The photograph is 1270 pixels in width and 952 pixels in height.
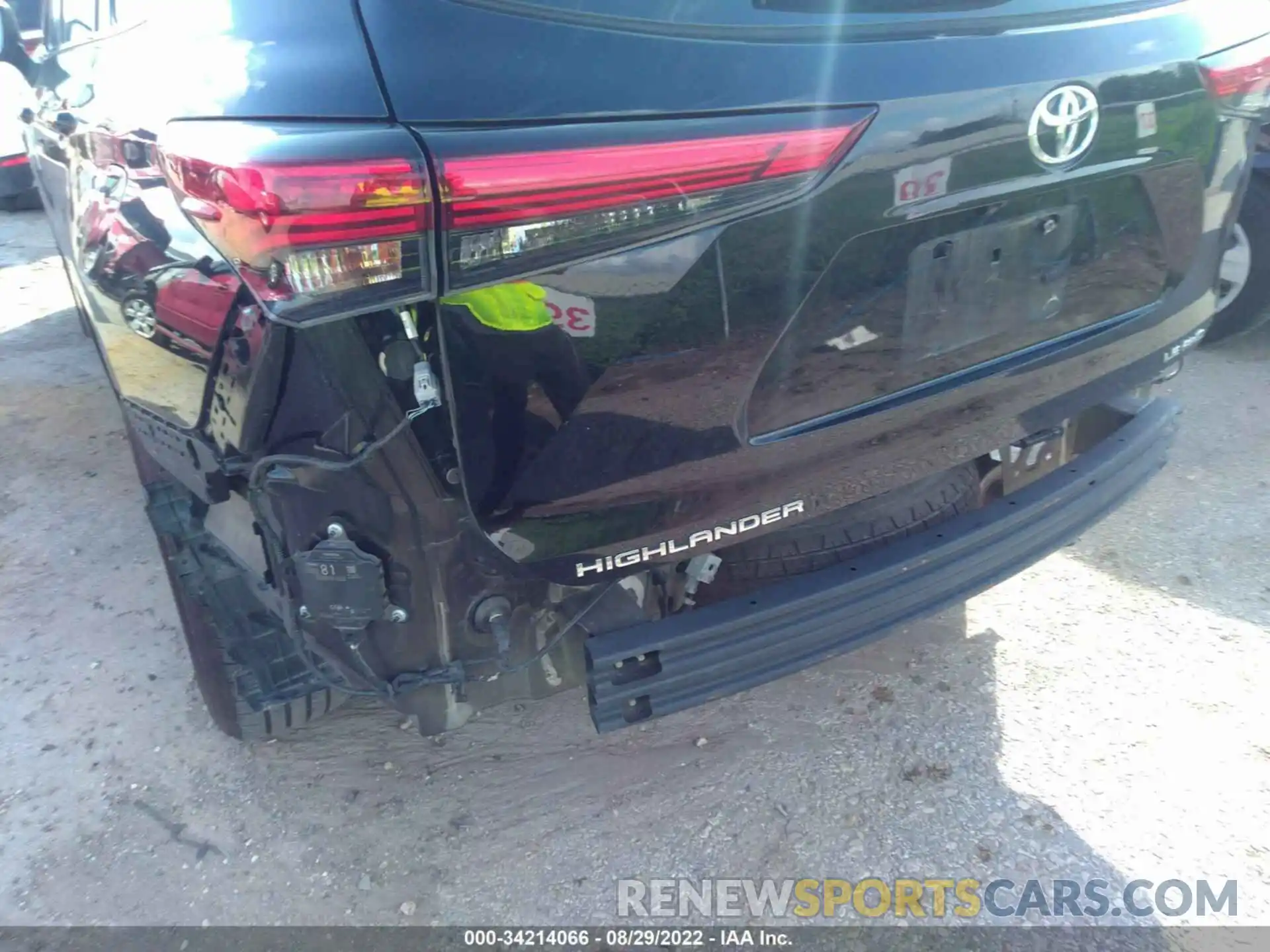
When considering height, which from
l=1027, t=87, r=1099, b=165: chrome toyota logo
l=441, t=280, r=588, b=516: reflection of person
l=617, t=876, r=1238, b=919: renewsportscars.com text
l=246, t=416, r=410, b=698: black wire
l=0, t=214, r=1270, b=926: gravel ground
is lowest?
l=617, t=876, r=1238, b=919: renewsportscars.com text

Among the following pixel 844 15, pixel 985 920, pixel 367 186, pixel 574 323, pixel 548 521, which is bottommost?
pixel 985 920

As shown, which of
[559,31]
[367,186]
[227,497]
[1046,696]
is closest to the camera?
[367,186]

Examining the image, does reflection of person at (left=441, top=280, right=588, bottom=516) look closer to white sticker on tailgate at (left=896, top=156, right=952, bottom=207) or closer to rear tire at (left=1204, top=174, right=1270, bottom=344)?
white sticker on tailgate at (left=896, top=156, right=952, bottom=207)

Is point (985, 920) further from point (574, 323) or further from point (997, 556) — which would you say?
point (574, 323)

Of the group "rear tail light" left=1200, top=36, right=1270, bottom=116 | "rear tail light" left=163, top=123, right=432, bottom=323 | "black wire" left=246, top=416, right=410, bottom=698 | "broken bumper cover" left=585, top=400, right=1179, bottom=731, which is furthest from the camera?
"rear tail light" left=1200, top=36, right=1270, bottom=116

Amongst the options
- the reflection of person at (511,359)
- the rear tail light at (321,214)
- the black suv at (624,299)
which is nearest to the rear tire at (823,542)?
the black suv at (624,299)

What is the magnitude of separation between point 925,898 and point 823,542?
0.78 m

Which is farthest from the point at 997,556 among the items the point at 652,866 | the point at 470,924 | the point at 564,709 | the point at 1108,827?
the point at 470,924

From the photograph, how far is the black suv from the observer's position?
1.39 meters

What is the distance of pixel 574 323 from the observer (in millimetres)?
1500

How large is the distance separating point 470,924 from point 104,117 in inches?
71.2

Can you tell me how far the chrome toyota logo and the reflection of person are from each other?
0.87 m

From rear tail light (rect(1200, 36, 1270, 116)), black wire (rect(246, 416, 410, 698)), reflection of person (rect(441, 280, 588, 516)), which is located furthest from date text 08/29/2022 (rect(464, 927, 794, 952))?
rear tail light (rect(1200, 36, 1270, 116))

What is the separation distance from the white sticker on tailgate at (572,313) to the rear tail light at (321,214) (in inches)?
7.6
